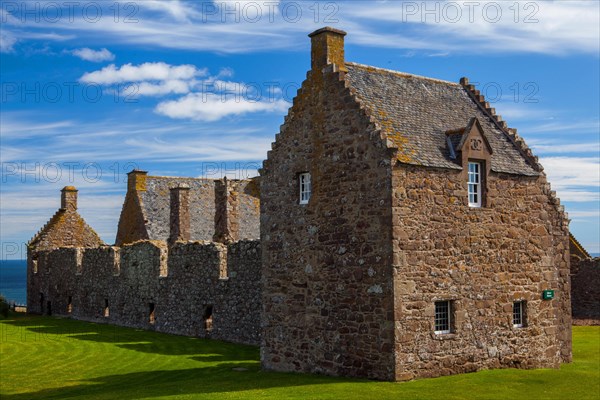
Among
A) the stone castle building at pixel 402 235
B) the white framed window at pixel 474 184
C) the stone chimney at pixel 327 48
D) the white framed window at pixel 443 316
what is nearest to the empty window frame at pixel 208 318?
the stone castle building at pixel 402 235

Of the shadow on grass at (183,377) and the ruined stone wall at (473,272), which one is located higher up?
the ruined stone wall at (473,272)

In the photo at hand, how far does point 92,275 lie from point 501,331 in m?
28.5

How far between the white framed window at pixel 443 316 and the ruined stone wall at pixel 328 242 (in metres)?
1.91

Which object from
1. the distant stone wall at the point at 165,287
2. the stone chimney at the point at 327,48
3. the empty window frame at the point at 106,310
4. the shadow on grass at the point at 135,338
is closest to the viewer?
the stone chimney at the point at 327,48

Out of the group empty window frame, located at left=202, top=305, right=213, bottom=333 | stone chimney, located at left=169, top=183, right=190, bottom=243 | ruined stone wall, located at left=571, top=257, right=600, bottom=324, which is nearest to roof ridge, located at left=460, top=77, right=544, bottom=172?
empty window frame, located at left=202, top=305, right=213, bottom=333

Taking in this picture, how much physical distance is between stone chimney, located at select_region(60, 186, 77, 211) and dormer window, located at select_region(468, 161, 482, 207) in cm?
3733

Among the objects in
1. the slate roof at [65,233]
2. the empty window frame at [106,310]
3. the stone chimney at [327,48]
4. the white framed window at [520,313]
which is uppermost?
the stone chimney at [327,48]

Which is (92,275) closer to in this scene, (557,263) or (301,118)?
(301,118)

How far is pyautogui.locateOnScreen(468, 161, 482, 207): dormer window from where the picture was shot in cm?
2139

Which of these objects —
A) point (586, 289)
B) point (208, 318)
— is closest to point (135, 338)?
point (208, 318)

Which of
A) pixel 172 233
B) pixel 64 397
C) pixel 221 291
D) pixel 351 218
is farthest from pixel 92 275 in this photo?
pixel 351 218

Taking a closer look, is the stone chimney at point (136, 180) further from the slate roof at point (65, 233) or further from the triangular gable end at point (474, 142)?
the triangular gable end at point (474, 142)

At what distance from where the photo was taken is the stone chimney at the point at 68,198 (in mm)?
52344

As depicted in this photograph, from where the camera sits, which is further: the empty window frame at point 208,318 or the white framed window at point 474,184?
the empty window frame at point 208,318
